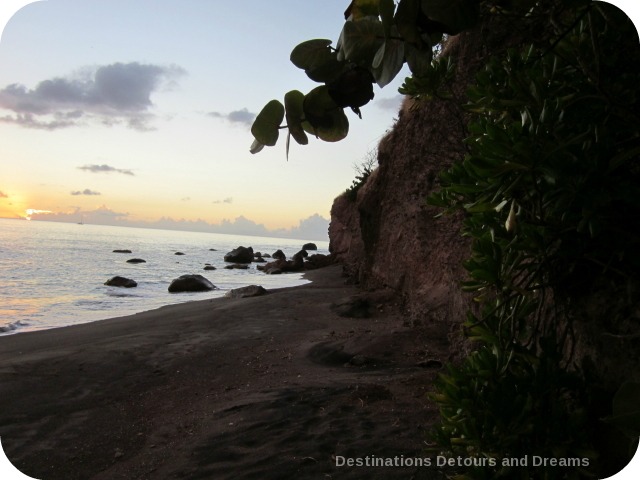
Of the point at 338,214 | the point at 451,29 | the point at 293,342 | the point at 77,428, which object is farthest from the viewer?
the point at 338,214

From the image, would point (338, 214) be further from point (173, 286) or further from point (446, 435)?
point (446, 435)

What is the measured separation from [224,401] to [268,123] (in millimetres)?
3574

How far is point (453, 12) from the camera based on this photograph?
2.33 ft

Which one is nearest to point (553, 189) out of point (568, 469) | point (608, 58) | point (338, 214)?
point (608, 58)

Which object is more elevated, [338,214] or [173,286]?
[338,214]

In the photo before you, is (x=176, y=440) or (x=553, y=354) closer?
(x=553, y=354)

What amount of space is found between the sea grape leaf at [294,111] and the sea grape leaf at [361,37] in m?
0.17

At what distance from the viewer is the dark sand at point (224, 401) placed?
106 inches

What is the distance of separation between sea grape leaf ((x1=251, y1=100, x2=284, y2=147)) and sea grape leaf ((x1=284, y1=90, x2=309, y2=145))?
0.01 meters

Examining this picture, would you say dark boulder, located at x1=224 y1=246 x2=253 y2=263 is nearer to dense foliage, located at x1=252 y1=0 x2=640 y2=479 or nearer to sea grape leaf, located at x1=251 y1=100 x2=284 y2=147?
dense foliage, located at x1=252 y1=0 x2=640 y2=479

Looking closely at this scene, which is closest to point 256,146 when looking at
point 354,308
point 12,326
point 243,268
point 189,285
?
point 354,308

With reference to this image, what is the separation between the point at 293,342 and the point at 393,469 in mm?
3943

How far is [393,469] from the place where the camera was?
7.34ft

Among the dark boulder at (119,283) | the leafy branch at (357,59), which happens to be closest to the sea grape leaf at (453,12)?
the leafy branch at (357,59)
